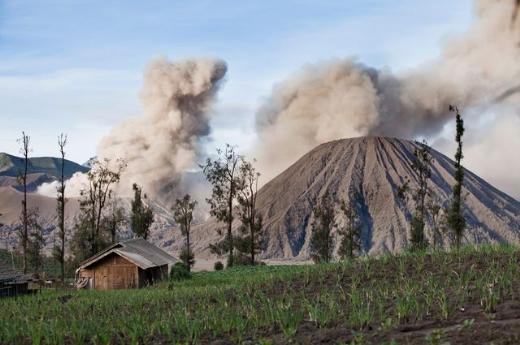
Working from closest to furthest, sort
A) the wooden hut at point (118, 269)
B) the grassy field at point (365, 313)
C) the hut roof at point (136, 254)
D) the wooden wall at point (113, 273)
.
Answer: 1. the grassy field at point (365, 313)
2. the hut roof at point (136, 254)
3. the wooden hut at point (118, 269)
4. the wooden wall at point (113, 273)

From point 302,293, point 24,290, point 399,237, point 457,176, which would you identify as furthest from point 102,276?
point 399,237

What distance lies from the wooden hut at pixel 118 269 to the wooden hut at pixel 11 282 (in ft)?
24.0

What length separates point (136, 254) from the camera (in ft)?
187

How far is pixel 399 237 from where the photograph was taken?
7229 inches

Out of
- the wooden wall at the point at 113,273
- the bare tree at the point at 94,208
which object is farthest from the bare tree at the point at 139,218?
the wooden wall at the point at 113,273

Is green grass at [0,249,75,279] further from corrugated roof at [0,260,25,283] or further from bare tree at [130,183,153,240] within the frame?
corrugated roof at [0,260,25,283]

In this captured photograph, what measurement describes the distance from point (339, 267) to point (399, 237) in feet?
541

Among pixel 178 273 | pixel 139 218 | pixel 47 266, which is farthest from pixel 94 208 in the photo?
pixel 47 266

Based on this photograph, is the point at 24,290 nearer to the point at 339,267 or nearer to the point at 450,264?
the point at 339,267

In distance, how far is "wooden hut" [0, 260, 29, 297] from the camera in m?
44.8

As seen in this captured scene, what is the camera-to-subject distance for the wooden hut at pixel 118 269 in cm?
5531

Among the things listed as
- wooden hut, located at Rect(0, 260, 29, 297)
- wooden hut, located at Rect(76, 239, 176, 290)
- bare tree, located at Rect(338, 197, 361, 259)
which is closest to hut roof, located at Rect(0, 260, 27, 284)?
wooden hut, located at Rect(0, 260, 29, 297)

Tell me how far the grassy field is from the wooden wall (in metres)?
34.3

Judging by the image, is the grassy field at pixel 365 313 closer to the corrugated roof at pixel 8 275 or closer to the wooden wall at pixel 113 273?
the corrugated roof at pixel 8 275
